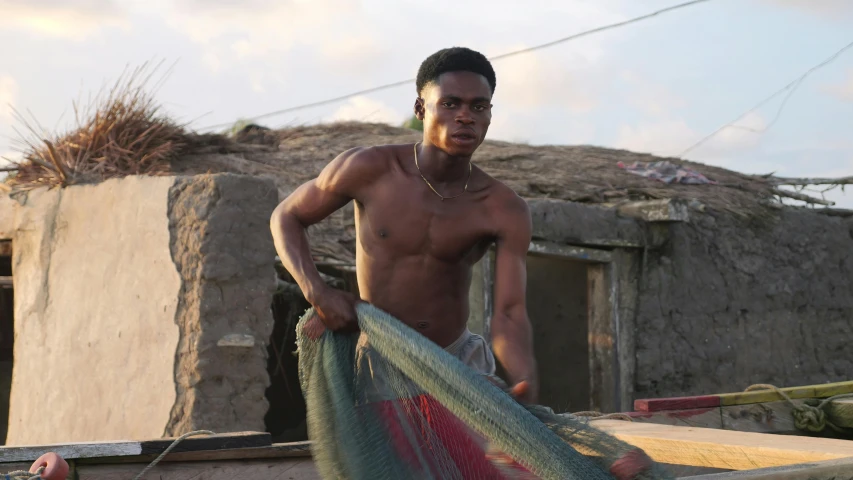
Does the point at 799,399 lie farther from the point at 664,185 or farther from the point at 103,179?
the point at 664,185

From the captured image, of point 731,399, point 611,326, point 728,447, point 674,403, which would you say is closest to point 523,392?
point 728,447

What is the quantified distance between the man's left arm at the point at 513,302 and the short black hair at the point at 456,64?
1.30 feet

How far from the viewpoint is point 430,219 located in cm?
318

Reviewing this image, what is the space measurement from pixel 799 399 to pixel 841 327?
18.3ft

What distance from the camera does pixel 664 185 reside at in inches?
422

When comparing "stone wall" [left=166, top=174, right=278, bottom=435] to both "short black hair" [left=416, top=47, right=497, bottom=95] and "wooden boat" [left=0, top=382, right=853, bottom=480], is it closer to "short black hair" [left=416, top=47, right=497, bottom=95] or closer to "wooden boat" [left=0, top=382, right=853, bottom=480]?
"wooden boat" [left=0, top=382, right=853, bottom=480]

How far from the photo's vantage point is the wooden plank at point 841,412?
5.26m

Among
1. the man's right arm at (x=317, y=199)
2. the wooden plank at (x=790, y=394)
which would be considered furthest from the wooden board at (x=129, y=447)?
the wooden plank at (x=790, y=394)

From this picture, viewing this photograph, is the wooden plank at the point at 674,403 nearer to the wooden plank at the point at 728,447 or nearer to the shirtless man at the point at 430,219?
the wooden plank at the point at 728,447

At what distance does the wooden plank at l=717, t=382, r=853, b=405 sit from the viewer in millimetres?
5223

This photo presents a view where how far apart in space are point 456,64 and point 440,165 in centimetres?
32

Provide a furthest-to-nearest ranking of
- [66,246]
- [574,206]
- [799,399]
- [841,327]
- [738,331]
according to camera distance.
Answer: [841,327] < [738,331] < [574,206] < [66,246] < [799,399]

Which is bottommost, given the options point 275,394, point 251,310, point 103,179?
point 275,394

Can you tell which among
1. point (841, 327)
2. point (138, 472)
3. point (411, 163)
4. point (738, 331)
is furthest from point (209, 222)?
point (841, 327)
